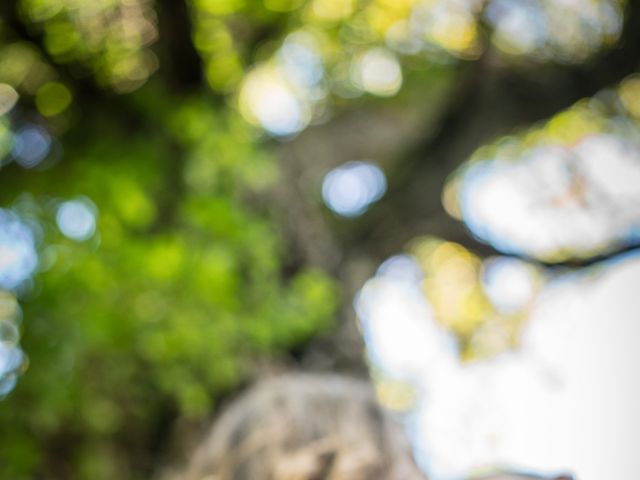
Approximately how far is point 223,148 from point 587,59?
1.80 metres

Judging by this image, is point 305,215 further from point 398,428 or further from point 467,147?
point 398,428

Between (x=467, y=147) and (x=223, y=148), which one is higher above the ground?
(x=223, y=148)

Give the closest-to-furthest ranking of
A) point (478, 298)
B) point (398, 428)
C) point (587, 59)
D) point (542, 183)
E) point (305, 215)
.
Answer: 1. point (398, 428)
2. point (305, 215)
3. point (587, 59)
4. point (542, 183)
5. point (478, 298)

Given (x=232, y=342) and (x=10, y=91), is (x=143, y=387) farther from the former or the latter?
(x=10, y=91)

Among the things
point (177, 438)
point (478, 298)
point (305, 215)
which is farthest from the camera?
point (478, 298)

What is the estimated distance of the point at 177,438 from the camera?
2.65 metres

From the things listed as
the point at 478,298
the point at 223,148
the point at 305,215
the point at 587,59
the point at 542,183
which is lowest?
the point at 478,298

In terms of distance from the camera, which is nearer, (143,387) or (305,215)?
(143,387)

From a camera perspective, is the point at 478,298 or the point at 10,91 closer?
the point at 10,91

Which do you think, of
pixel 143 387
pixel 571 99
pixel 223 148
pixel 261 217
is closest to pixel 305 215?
pixel 261 217

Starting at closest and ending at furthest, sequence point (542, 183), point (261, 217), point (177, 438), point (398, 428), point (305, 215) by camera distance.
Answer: point (398, 428), point (177, 438), point (261, 217), point (305, 215), point (542, 183)

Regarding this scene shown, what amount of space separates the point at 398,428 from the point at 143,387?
876mm

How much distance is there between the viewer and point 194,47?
3.21 meters

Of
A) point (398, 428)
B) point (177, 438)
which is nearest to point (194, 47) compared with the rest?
point (177, 438)
